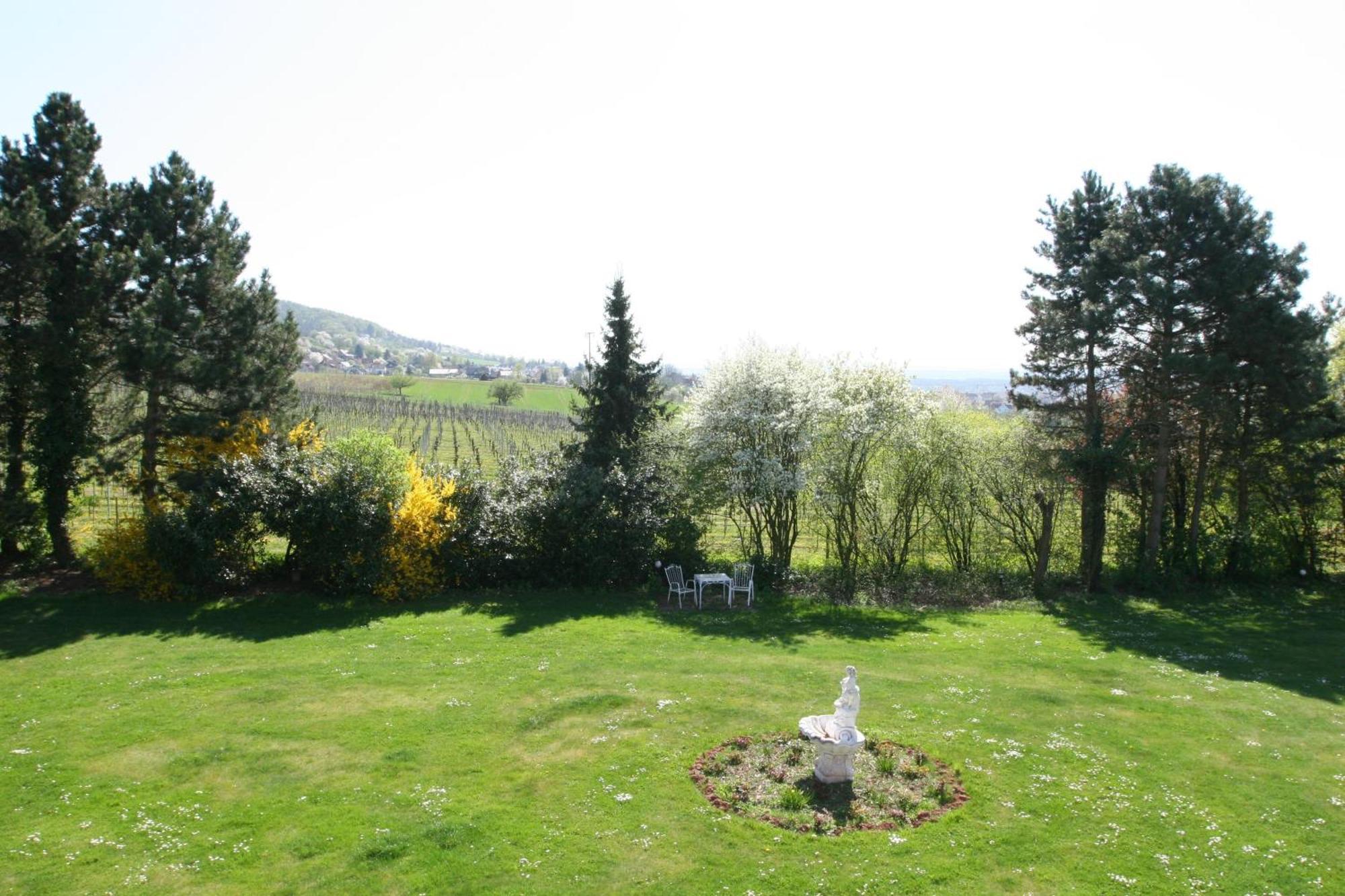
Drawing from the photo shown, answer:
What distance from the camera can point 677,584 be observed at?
22.0 m

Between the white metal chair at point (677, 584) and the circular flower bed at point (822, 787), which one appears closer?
the circular flower bed at point (822, 787)

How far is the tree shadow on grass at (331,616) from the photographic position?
57.6 ft

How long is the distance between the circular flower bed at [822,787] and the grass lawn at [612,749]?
0.27 m

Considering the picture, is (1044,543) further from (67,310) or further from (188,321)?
(67,310)

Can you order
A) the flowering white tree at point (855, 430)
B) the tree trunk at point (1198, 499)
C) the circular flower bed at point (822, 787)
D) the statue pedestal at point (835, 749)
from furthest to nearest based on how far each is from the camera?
1. the tree trunk at point (1198, 499)
2. the flowering white tree at point (855, 430)
3. the statue pedestal at point (835, 749)
4. the circular flower bed at point (822, 787)

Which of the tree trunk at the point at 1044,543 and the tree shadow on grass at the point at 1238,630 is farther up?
the tree trunk at the point at 1044,543

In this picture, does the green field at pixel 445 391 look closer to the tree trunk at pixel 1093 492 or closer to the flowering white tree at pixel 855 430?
the flowering white tree at pixel 855 430

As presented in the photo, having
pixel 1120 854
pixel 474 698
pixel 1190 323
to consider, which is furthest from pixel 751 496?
pixel 1120 854

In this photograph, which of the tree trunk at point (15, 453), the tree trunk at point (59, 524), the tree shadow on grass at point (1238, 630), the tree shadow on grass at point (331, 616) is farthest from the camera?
the tree trunk at point (59, 524)

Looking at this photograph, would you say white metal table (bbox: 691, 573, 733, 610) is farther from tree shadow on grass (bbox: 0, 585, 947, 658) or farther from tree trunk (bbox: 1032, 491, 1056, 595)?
tree trunk (bbox: 1032, 491, 1056, 595)

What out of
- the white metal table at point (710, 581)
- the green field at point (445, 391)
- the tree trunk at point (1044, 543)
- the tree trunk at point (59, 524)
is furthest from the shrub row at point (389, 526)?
the green field at point (445, 391)

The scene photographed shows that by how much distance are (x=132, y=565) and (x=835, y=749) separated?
1935 cm

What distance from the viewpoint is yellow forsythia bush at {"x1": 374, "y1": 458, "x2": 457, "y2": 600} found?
68.3ft

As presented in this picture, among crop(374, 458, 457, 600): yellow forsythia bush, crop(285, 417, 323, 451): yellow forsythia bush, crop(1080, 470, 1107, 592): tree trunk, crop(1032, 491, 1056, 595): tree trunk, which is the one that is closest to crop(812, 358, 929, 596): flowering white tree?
crop(1032, 491, 1056, 595): tree trunk
